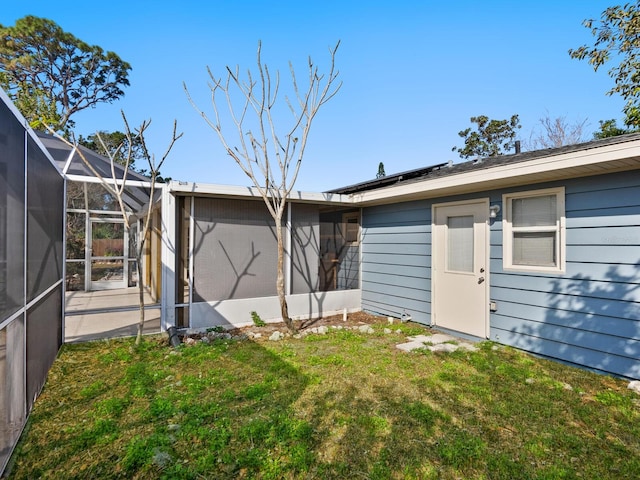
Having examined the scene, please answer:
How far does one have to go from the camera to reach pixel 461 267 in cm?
495

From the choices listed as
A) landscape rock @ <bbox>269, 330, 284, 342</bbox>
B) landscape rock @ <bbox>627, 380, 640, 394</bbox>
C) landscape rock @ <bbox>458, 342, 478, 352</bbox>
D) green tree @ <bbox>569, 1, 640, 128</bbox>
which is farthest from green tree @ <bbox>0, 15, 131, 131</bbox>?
landscape rock @ <bbox>627, 380, 640, 394</bbox>

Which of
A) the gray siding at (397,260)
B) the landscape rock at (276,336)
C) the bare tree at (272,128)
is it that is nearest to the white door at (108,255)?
the bare tree at (272,128)

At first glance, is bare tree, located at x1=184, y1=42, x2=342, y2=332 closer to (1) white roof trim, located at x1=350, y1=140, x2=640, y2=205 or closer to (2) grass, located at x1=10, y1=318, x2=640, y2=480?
(1) white roof trim, located at x1=350, y1=140, x2=640, y2=205

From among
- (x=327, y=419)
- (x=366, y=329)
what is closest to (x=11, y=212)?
(x=327, y=419)

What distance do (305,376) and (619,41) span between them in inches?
328

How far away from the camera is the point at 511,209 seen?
4.34 meters

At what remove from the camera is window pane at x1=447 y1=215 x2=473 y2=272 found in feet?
15.9

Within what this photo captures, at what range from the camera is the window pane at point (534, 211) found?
3957 millimetres

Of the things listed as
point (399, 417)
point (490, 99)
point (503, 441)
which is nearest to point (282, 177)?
point (399, 417)

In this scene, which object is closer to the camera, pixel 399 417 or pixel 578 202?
pixel 399 417

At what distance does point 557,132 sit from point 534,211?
42.9 feet

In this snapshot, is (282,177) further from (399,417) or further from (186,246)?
(399,417)

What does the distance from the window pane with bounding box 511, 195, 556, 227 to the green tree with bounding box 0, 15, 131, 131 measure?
13.5 m

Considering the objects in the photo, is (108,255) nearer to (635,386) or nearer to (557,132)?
(635,386)
